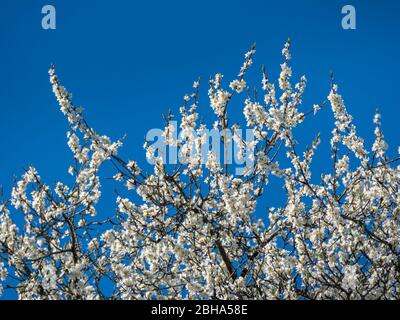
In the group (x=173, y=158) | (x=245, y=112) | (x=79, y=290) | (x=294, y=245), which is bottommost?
(x=79, y=290)

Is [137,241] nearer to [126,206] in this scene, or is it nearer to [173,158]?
[126,206]

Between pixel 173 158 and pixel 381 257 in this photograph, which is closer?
pixel 381 257

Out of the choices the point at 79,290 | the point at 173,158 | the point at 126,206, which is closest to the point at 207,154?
the point at 173,158

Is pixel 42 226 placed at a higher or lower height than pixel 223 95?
lower

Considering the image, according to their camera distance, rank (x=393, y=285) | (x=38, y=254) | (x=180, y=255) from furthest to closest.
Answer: (x=38, y=254), (x=180, y=255), (x=393, y=285)

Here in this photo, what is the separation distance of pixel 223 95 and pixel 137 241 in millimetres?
2373

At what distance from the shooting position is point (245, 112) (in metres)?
7.10

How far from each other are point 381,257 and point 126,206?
333cm

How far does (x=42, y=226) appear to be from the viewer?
7.48 metres

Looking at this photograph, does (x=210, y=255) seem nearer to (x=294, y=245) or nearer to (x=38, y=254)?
(x=294, y=245)
